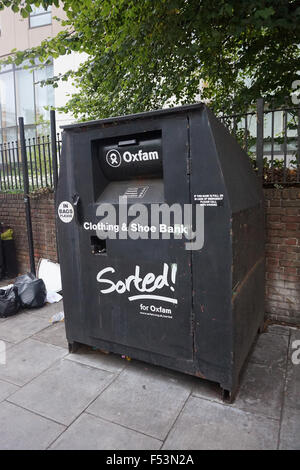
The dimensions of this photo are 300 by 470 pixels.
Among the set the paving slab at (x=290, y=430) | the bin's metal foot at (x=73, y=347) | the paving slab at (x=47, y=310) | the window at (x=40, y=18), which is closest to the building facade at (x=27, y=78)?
the window at (x=40, y=18)

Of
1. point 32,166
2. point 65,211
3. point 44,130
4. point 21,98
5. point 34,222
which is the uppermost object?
point 21,98

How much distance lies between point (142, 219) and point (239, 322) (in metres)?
1.08

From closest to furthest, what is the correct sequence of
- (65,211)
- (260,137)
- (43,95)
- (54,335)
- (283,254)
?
(65,211), (54,335), (283,254), (260,137), (43,95)

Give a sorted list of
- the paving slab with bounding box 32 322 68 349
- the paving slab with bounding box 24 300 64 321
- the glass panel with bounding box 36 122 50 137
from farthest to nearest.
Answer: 1. the glass panel with bounding box 36 122 50 137
2. the paving slab with bounding box 24 300 64 321
3. the paving slab with bounding box 32 322 68 349

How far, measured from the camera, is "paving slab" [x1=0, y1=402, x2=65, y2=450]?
6.43ft

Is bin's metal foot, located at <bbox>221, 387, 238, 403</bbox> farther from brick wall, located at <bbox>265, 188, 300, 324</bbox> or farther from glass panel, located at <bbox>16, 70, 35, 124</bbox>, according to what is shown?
glass panel, located at <bbox>16, 70, 35, 124</bbox>

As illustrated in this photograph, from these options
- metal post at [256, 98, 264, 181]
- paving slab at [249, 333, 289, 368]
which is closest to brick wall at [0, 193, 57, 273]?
metal post at [256, 98, 264, 181]

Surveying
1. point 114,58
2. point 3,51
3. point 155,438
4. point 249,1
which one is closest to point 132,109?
point 114,58

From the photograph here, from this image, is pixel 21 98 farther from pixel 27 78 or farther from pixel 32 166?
pixel 32 166

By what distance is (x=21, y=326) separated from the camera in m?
3.73

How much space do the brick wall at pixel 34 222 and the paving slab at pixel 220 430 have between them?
393cm

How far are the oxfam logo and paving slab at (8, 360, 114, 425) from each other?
5.94 feet

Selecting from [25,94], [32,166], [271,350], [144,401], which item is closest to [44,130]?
[25,94]

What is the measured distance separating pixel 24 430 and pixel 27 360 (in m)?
0.95
